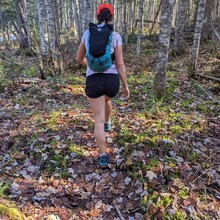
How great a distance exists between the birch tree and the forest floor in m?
0.36

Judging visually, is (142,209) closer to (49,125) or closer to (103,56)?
(103,56)

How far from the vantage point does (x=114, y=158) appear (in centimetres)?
441

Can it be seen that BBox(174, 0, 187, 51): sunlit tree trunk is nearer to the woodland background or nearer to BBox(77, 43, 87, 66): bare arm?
the woodland background

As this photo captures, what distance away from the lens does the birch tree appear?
5859 mm

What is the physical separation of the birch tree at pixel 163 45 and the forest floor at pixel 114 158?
364 mm

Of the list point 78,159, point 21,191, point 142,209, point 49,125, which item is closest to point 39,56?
point 49,125

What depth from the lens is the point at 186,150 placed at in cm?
442

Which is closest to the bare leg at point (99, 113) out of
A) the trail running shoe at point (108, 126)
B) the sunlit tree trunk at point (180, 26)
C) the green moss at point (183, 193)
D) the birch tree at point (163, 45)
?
the trail running shoe at point (108, 126)

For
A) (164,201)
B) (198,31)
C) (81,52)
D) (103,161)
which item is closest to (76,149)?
(103,161)

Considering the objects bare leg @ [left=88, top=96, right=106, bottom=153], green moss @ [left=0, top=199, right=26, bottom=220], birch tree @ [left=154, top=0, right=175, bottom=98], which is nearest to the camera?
green moss @ [left=0, top=199, right=26, bottom=220]

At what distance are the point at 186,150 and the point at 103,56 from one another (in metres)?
2.29

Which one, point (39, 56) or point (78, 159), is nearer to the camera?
point (78, 159)

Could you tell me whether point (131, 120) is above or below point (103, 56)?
below

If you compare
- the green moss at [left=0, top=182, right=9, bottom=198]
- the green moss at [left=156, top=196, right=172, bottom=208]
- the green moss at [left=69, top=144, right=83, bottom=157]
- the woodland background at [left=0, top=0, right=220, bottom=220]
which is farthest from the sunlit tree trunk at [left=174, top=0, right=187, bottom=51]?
the green moss at [left=0, top=182, right=9, bottom=198]
